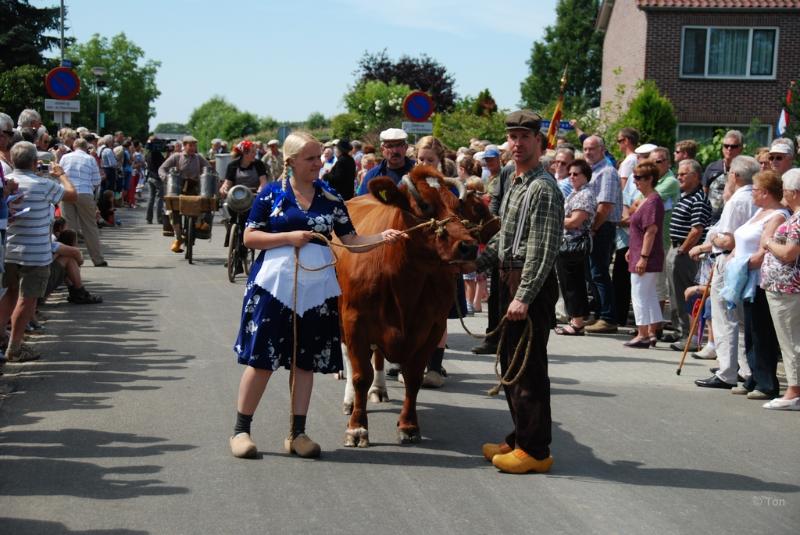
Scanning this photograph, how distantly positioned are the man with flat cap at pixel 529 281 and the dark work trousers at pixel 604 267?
6.50m

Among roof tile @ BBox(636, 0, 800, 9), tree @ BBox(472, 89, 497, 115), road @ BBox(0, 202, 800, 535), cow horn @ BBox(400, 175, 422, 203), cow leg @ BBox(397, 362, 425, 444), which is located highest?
roof tile @ BBox(636, 0, 800, 9)

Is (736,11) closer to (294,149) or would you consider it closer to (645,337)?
(645,337)

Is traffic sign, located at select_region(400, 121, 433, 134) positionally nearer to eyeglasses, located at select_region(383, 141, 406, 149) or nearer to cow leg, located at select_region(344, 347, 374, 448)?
eyeglasses, located at select_region(383, 141, 406, 149)

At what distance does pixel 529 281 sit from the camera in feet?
21.7

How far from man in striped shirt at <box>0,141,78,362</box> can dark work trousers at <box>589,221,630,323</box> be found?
6.56m

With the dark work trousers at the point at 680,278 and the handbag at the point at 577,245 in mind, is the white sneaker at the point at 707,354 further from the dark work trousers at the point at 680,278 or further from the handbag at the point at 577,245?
the handbag at the point at 577,245

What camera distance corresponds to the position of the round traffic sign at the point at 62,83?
2078cm

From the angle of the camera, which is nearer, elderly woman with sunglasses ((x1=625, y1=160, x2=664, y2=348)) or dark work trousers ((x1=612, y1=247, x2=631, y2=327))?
elderly woman with sunglasses ((x1=625, y1=160, x2=664, y2=348))

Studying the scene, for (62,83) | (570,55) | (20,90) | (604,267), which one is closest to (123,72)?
(570,55)

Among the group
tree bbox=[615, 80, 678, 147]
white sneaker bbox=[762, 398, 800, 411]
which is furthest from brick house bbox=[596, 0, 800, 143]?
white sneaker bbox=[762, 398, 800, 411]

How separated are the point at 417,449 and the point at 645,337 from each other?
18.2 ft

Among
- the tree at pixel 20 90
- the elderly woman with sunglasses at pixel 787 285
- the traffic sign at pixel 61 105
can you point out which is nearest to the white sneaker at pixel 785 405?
the elderly woman with sunglasses at pixel 787 285

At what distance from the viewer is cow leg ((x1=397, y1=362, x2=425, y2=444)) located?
746cm

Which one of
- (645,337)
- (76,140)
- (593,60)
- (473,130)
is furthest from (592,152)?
(593,60)
